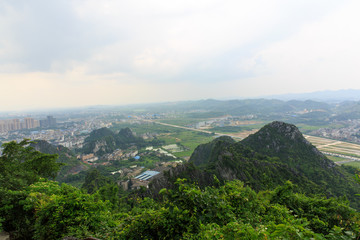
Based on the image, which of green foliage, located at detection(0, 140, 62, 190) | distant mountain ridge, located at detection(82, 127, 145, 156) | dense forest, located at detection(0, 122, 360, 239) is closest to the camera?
dense forest, located at detection(0, 122, 360, 239)

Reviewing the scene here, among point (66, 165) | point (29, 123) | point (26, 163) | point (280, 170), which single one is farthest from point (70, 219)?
point (29, 123)

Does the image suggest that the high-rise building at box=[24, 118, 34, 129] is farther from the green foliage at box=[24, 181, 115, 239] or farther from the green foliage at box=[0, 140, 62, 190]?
the green foliage at box=[24, 181, 115, 239]

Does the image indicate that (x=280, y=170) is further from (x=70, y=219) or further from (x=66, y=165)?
(x=66, y=165)

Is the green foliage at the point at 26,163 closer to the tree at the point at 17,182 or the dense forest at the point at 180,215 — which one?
the tree at the point at 17,182

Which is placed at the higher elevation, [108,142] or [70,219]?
[70,219]

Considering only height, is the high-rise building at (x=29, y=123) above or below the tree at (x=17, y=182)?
below

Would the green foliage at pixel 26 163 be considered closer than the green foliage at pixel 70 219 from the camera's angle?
No

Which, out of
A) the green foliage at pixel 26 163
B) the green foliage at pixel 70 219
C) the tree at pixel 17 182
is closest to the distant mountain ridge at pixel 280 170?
the green foliage at pixel 26 163

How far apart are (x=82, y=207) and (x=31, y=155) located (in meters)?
13.4

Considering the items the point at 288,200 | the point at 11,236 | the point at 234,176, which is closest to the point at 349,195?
the point at 234,176

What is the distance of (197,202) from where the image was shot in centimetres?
508

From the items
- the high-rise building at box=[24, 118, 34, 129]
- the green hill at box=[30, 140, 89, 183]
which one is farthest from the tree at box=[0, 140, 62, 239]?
the high-rise building at box=[24, 118, 34, 129]

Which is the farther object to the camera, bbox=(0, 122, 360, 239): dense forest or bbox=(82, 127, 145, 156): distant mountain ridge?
bbox=(82, 127, 145, 156): distant mountain ridge

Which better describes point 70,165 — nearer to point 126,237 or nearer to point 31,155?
point 31,155
